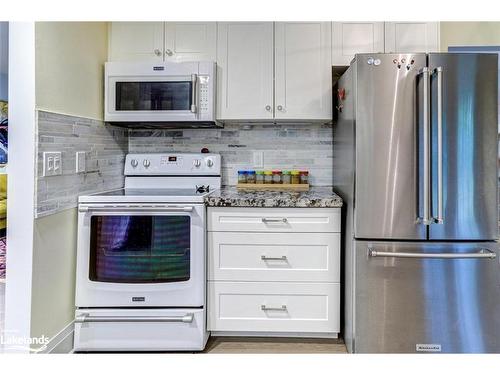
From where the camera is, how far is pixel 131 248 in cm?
199

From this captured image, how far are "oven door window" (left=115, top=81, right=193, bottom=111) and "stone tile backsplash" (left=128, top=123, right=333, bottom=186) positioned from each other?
0.41 meters

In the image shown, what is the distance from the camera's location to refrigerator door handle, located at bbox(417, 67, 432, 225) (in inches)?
69.2

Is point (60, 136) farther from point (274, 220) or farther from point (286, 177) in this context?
point (286, 177)

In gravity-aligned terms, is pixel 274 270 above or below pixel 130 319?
above

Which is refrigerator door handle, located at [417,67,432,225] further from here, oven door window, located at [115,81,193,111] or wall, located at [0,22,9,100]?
wall, located at [0,22,9,100]

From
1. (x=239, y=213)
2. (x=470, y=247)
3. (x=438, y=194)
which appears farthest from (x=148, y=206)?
(x=470, y=247)

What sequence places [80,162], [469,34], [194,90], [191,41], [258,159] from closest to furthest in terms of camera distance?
[80,162] < [194,90] < [191,41] < [469,34] < [258,159]

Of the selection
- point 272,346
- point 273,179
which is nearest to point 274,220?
point 273,179

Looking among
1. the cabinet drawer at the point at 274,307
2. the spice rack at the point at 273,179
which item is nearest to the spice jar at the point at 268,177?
the spice rack at the point at 273,179

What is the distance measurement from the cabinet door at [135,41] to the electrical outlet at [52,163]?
3.03ft

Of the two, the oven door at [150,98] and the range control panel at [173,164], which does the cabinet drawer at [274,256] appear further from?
the oven door at [150,98]

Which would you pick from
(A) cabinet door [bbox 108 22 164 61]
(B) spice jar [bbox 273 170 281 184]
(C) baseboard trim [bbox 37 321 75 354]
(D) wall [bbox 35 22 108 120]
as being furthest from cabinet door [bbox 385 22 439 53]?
(C) baseboard trim [bbox 37 321 75 354]

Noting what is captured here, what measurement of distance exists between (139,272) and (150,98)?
3.62 feet
